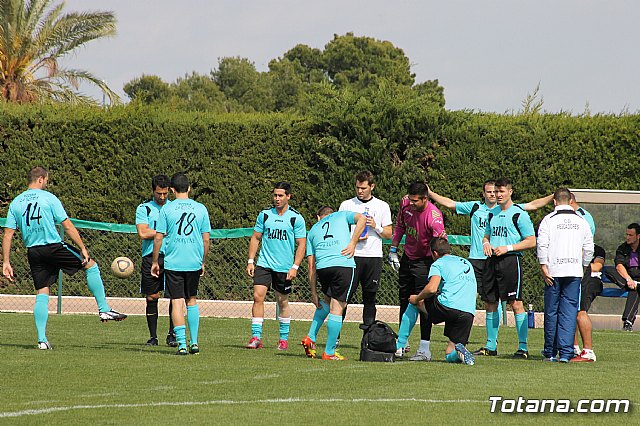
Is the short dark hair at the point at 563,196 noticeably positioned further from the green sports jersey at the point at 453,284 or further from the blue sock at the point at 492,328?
the blue sock at the point at 492,328

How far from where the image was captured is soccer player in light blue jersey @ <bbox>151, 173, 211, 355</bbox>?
12391 mm

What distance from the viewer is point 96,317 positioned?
19.5 meters

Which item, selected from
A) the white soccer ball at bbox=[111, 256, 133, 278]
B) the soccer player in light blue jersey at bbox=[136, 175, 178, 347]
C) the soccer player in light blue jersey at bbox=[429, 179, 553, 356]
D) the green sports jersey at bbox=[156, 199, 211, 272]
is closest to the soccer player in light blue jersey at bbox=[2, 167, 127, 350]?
the soccer player in light blue jersey at bbox=[136, 175, 178, 347]

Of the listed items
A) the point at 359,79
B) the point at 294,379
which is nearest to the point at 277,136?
the point at 294,379

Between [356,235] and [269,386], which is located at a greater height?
[356,235]

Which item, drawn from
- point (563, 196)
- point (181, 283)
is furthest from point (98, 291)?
point (563, 196)

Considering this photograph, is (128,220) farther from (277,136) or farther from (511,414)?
(511,414)

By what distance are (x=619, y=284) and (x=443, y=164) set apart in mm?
5063

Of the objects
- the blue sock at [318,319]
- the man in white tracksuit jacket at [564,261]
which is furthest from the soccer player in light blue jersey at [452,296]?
the blue sock at [318,319]

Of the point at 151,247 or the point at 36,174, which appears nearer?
the point at 36,174

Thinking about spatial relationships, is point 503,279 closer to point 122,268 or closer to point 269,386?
point 269,386

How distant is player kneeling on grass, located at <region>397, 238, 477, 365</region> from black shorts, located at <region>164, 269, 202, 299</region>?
2.68 metres

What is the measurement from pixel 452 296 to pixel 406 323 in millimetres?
948

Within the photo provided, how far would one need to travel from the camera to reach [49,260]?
13.0m
